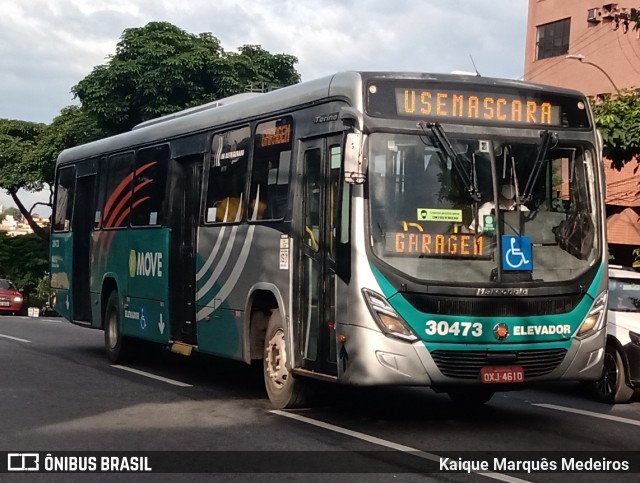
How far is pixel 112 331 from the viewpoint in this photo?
54.5 feet

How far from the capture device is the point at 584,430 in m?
10.4

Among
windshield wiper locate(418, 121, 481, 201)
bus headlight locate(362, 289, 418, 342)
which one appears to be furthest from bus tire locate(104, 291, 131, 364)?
windshield wiper locate(418, 121, 481, 201)

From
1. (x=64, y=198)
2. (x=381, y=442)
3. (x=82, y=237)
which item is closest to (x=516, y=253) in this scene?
(x=381, y=442)

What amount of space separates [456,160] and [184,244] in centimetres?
501

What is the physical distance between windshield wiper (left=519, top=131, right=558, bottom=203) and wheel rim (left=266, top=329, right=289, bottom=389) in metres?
2.93

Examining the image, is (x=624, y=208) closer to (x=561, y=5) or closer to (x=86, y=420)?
(x=561, y=5)

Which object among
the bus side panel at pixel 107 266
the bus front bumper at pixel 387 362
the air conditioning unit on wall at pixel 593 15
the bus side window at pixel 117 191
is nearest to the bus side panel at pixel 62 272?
the bus side panel at pixel 107 266

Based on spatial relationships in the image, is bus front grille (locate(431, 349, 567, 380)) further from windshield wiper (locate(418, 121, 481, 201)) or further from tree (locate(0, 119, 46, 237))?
tree (locate(0, 119, 46, 237))

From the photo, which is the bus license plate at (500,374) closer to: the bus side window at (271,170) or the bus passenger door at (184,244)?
the bus side window at (271,170)

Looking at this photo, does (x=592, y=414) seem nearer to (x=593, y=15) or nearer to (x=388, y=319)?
(x=388, y=319)

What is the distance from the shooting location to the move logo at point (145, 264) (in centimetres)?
1463

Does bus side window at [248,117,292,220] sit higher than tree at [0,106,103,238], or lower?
lower

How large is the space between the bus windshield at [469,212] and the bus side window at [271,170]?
5.76 feet

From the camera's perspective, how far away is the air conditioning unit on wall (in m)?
37.0
